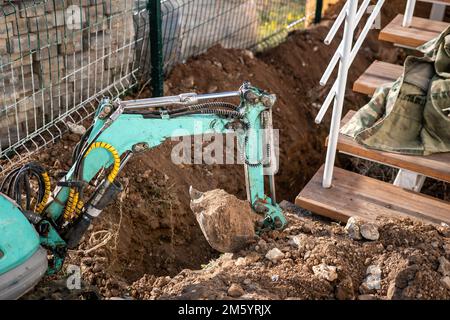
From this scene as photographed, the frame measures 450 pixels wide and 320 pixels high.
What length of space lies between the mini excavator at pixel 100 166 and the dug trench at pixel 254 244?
11.5 inches

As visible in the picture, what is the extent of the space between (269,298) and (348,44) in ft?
4.91

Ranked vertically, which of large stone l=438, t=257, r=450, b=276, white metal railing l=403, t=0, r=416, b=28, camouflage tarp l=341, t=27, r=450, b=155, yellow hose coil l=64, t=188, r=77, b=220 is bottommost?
large stone l=438, t=257, r=450, b=276

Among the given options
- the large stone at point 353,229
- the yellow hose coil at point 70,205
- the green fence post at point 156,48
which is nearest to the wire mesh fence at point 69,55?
the green fence post at point 156,48

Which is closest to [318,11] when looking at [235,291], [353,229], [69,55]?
[69,55]

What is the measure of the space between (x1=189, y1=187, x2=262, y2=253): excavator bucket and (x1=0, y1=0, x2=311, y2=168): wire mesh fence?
154cm

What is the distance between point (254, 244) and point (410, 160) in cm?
113

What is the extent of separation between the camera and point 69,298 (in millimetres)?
3746

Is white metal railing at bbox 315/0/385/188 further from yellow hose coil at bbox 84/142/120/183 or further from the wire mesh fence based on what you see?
the wire mesh fence

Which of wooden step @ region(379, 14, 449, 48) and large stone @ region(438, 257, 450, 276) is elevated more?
wooden step @ region(379, 14, 449, 48)

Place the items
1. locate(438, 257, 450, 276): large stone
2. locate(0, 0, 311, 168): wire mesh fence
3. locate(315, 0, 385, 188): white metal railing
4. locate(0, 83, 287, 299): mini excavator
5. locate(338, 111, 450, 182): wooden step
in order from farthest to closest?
locate(0, 0, 311, 168): wire mesh fence < locate(338, 111, 450, 182): wooden step < locate(315, 0, 385, 188): white metal railing < locate(438, 257, 450, 276): large stone < locate(0, 83, 287, 299): mini excavator

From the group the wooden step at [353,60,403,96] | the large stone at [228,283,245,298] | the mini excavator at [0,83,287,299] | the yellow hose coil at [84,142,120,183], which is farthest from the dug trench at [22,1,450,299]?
the wooden step at [353,60,403,96]

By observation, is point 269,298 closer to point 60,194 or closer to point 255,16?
point 60,194

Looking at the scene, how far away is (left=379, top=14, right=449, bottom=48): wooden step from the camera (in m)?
5.02

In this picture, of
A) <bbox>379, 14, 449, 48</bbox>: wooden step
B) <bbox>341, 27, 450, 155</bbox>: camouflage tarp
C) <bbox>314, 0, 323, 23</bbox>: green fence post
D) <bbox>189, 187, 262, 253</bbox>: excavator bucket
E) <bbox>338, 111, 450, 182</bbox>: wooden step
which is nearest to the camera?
<bbox>189, 187, 262, 253</bbox>: excavator bucket
